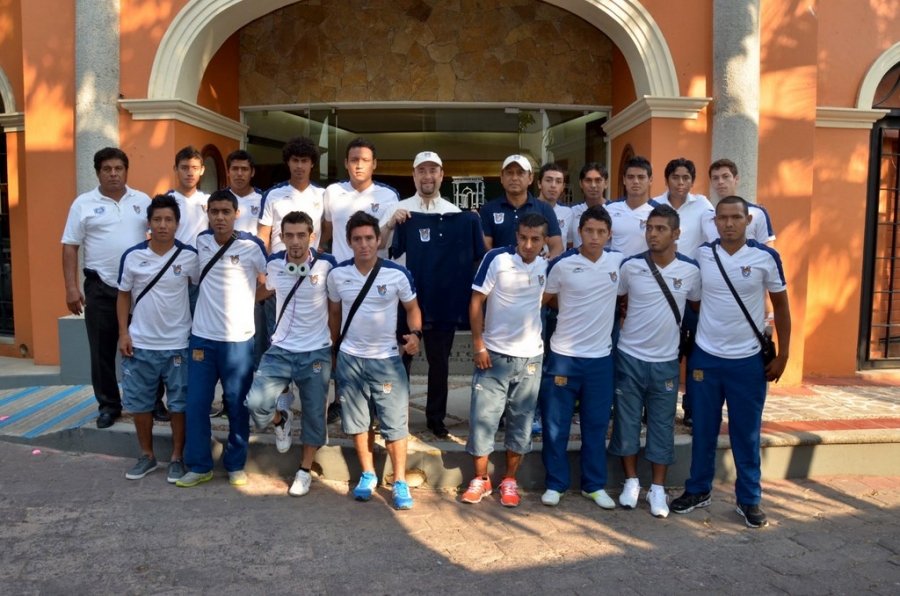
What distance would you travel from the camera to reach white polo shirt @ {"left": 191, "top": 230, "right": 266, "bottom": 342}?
473 centimetres

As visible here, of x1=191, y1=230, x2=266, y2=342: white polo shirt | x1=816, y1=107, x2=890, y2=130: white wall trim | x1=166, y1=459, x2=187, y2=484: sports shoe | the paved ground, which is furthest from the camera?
x1=816, y1=107, x2=890, y2=130: white wall trim

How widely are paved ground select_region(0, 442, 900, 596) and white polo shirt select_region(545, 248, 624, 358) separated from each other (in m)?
1.01

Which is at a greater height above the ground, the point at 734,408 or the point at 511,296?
the point at 511,296

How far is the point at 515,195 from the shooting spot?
514 cm

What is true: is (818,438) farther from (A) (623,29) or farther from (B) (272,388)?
(A) (623,29)

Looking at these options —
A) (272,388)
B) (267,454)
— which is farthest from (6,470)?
(272,388)

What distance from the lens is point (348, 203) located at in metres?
5.30

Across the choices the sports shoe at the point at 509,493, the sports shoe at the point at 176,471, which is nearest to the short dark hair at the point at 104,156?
the sports shoe at the point at 176,471

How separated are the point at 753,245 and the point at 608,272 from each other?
847mm

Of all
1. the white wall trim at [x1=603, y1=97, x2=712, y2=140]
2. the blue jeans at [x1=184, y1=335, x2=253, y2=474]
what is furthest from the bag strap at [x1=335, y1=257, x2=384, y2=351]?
the white wall trim at [x1=603, y1=97, x2=712, y2=140]

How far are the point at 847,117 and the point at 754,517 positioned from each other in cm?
517

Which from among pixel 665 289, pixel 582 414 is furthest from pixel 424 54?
pixel 582 414

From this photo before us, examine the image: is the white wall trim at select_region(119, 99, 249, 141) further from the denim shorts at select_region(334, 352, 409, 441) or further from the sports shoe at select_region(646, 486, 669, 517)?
the sports shoe at select_region(646, 486, 669, 517)

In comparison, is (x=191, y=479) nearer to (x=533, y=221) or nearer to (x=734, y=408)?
(x=533, y=221)
